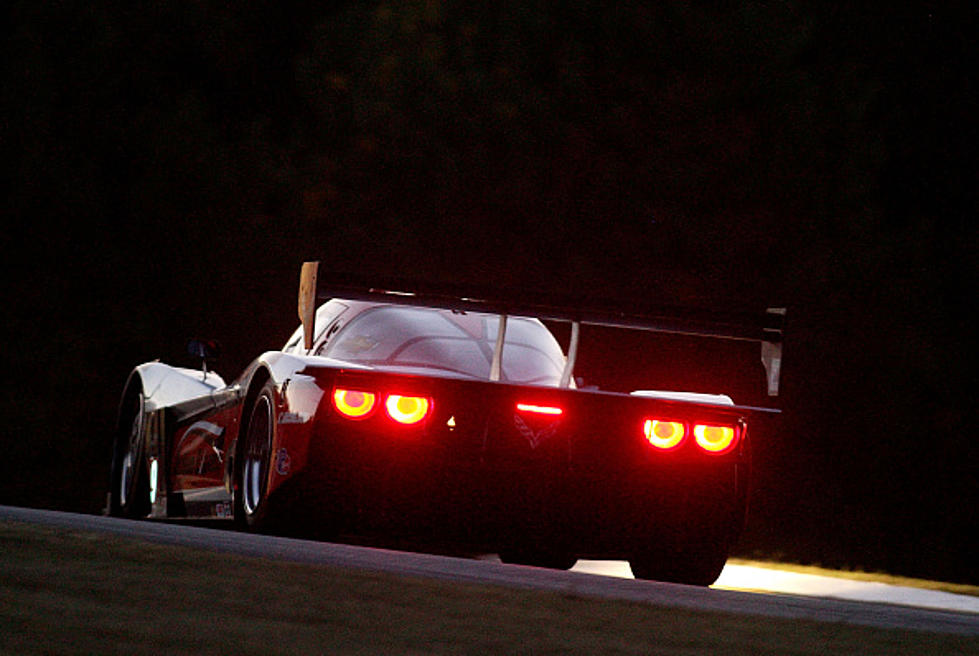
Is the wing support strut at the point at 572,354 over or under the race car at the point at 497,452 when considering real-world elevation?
over

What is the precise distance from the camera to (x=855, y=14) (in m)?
22.2

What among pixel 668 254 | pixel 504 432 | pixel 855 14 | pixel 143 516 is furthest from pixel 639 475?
pixel 855 14

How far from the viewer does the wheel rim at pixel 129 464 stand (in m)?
9.14

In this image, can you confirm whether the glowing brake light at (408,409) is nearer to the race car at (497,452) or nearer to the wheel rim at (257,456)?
the race car at (497,452)

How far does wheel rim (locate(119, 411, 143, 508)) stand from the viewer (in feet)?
30.0

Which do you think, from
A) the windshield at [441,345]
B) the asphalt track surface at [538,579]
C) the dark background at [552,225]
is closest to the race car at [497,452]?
the windshield at [441,345]

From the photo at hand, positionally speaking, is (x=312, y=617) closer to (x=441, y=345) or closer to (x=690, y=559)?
(x=690, y=559)

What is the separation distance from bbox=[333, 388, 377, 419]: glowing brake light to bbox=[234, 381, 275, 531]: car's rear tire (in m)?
→ 0.38

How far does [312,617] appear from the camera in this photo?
3.69 meters

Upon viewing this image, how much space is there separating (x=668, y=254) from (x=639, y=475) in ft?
38.7

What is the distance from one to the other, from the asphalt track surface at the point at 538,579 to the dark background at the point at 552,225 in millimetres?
11708

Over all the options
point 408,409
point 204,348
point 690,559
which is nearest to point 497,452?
point 408,409

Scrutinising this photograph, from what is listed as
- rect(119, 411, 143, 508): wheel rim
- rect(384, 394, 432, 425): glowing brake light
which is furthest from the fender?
rect(384, 394, 432, 425): glowing brake light

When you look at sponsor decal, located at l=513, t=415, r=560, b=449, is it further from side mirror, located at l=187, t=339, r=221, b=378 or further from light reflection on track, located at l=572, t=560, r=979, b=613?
side mirror, located at l=187, t=339, r=221, b=378
